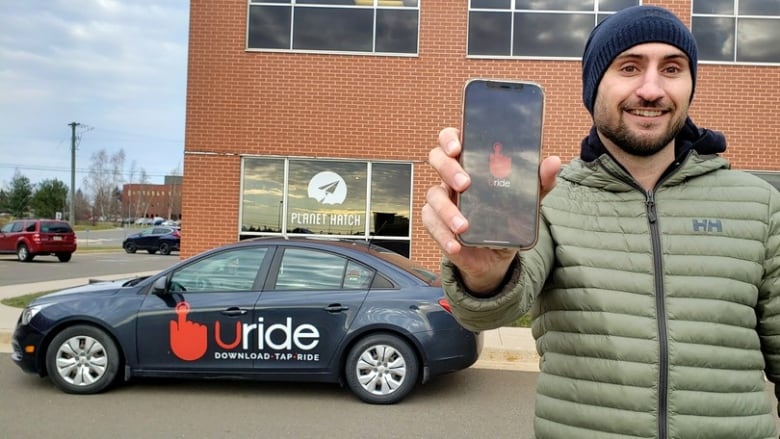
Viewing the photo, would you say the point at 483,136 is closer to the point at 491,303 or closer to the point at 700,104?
the point at 491,303

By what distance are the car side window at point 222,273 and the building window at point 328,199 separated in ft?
16.3

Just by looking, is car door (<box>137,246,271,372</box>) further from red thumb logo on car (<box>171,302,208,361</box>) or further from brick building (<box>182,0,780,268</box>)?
brick building (<box>182,0,780,268</box>)

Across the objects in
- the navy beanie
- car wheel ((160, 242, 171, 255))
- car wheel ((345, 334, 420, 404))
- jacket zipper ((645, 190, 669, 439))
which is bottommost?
car wheel ((160, 242, 171, 255))

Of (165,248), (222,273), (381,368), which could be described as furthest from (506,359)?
(165,248)

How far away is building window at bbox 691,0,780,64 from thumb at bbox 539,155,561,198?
10932 mm

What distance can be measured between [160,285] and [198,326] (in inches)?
22.0

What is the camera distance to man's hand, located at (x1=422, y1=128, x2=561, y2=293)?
110cm

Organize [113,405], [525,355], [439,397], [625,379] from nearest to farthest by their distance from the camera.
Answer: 1. [625,379]
2. [113,405]
3. [439,397]
4. [525,355]

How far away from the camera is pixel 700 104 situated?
418 inches

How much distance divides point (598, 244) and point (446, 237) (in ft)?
1.73

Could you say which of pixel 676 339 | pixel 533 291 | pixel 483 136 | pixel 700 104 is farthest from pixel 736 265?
pixel 700 104

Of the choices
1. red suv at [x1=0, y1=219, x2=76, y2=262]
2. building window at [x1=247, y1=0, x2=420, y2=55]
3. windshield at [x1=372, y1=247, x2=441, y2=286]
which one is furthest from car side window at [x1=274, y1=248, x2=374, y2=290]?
red suv at [x1=0, y1=219, x2=76, y2=262]

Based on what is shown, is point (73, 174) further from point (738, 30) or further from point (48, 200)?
point (738, 30)

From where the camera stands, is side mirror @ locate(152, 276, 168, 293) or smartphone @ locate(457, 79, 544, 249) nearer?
smartphone @ locate(457, 79, 544, 249)
